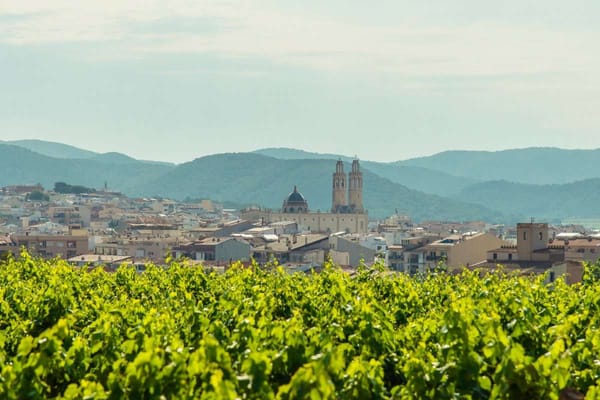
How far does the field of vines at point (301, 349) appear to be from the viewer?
1320cm

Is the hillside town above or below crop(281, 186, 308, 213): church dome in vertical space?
below

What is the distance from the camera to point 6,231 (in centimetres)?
17275

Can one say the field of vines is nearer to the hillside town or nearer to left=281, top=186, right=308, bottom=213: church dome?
the hillside town

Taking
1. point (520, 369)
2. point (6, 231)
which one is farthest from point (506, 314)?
point (6, 231)

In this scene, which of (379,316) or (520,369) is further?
(379,316)

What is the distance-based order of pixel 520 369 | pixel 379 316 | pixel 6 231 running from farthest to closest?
1. pixel 6 231
2. pixel 379 316
3. pixel 520 369

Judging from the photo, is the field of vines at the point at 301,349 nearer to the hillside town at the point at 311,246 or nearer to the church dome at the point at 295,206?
the hillside town at the point at 311,246

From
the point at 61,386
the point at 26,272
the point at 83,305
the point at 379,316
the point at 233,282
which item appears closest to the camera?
the point at 61,386

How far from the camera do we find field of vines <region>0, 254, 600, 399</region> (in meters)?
13.2

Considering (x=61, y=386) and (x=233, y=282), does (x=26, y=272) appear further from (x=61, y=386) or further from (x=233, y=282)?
(x=61, y=386)

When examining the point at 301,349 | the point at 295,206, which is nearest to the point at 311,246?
the point at 295,206

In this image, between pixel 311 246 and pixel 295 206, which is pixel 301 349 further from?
pixel 295 206

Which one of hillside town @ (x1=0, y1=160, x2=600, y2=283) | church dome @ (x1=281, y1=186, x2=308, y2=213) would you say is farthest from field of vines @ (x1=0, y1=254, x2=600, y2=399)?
church dome @ (x1=281, y1=186, x2=308, y2=213)

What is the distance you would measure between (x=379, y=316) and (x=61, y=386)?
15.5ft
